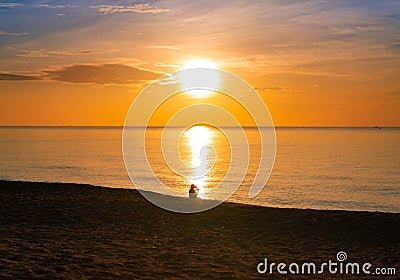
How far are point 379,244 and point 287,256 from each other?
3978 millimetres

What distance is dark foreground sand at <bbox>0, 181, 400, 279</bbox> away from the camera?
462 inches

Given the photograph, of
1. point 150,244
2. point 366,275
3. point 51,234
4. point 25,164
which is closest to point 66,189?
point 51,234

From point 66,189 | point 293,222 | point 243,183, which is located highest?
point 243,183

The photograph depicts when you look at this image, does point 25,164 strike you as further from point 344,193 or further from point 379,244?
point 379,244

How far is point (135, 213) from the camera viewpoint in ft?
64.3

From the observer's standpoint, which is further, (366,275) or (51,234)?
(51,234)

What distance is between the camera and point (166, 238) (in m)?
15.5

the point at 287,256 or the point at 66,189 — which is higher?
the point at 66,189

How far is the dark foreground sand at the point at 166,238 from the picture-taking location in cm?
1173

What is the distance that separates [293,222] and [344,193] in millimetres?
19495

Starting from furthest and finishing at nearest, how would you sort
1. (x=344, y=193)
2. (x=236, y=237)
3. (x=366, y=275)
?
(x=344, y=193) < (x=236, y=237) < (x=366, y=275)

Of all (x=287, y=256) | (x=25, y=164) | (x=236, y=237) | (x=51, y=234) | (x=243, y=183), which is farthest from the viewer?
(x=25, y=164)

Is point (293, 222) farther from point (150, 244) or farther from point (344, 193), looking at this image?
point (344, 193)

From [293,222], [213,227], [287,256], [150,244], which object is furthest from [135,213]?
[287,256]
